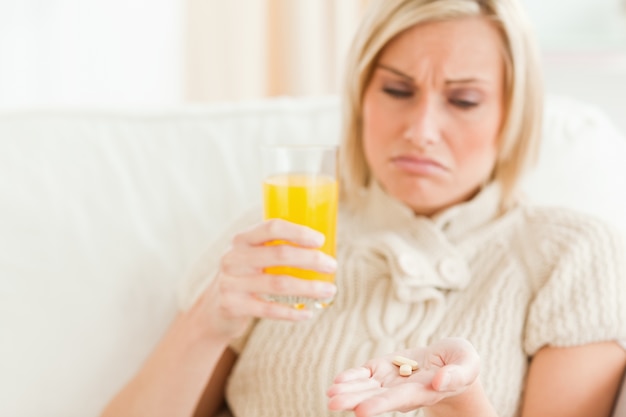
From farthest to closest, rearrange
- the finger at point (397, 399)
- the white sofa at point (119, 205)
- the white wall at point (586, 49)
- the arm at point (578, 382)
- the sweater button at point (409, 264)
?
the white wall at point (586, 49) < the white sofa at point (119, 205) < the sweater button at point (409, 264) < the arm at point (578, 382) < the finger at point (397, 399)

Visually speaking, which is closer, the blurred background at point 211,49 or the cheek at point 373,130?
the cheek at point 373,130

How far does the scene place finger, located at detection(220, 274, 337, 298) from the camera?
1082mm

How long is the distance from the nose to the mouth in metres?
0.03

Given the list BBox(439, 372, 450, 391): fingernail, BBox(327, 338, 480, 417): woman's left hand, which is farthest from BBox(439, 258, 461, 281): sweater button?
BBox(439, 372, 450, 391): fingernail

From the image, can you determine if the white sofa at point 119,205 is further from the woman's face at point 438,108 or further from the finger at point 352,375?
the finger at point 352,375

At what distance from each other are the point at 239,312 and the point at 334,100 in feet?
2.76

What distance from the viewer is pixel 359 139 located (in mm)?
1534

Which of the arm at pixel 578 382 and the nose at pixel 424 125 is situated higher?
the nose at pixel 424 125

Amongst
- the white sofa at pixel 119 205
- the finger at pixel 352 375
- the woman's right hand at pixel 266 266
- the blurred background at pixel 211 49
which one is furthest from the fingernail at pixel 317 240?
the blurred background at pixel 211 49

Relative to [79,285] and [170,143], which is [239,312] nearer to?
[79,285]

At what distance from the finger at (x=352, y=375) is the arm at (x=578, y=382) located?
1.29ft

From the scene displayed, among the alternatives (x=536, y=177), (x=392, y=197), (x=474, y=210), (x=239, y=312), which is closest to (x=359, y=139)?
(x=392, y=197)

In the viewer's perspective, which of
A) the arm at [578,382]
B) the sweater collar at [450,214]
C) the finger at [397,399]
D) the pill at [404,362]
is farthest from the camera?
the sweater collar at [450,214]

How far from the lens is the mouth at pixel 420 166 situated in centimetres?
131
